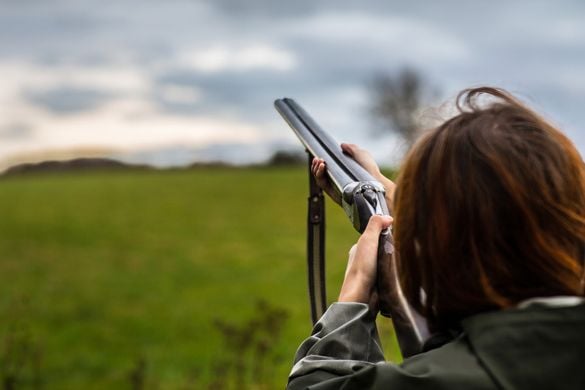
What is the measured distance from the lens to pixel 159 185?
139 feet

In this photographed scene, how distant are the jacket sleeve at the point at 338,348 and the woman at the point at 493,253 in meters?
0.06

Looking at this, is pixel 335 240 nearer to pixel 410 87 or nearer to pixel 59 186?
pixel 59 186

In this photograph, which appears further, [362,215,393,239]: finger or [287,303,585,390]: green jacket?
[362,215,393,239]: finger

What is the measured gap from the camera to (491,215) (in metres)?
2.02

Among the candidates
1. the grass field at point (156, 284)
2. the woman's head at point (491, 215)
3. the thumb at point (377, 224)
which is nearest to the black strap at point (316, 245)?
the thumb at point (377, 224)

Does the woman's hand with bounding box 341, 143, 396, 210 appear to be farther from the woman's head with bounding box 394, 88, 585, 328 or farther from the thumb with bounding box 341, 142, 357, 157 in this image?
the woman's head with bounding box 394, 88, 585, 328

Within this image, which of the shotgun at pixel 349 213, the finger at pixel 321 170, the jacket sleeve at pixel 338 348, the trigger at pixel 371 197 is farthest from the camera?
the finger at pixel 321 170

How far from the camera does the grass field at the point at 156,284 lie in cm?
1058

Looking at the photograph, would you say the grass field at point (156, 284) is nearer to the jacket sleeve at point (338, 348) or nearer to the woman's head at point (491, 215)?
the jacket sleeve at point (338, 348)

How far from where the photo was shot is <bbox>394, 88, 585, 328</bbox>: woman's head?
2018 millimetres

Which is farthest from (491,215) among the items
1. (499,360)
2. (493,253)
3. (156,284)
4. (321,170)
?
(156,284)

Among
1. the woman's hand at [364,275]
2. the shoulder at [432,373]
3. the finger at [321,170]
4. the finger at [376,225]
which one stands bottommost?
the shoulder at [432,373]

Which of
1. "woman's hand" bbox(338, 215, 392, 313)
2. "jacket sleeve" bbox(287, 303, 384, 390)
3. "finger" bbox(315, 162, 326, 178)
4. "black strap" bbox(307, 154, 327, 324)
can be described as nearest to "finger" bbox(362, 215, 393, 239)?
"woman's hand" bbox(338, 215, 392, 313)

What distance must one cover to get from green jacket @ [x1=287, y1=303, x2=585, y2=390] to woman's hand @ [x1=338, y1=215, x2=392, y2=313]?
0.22m
